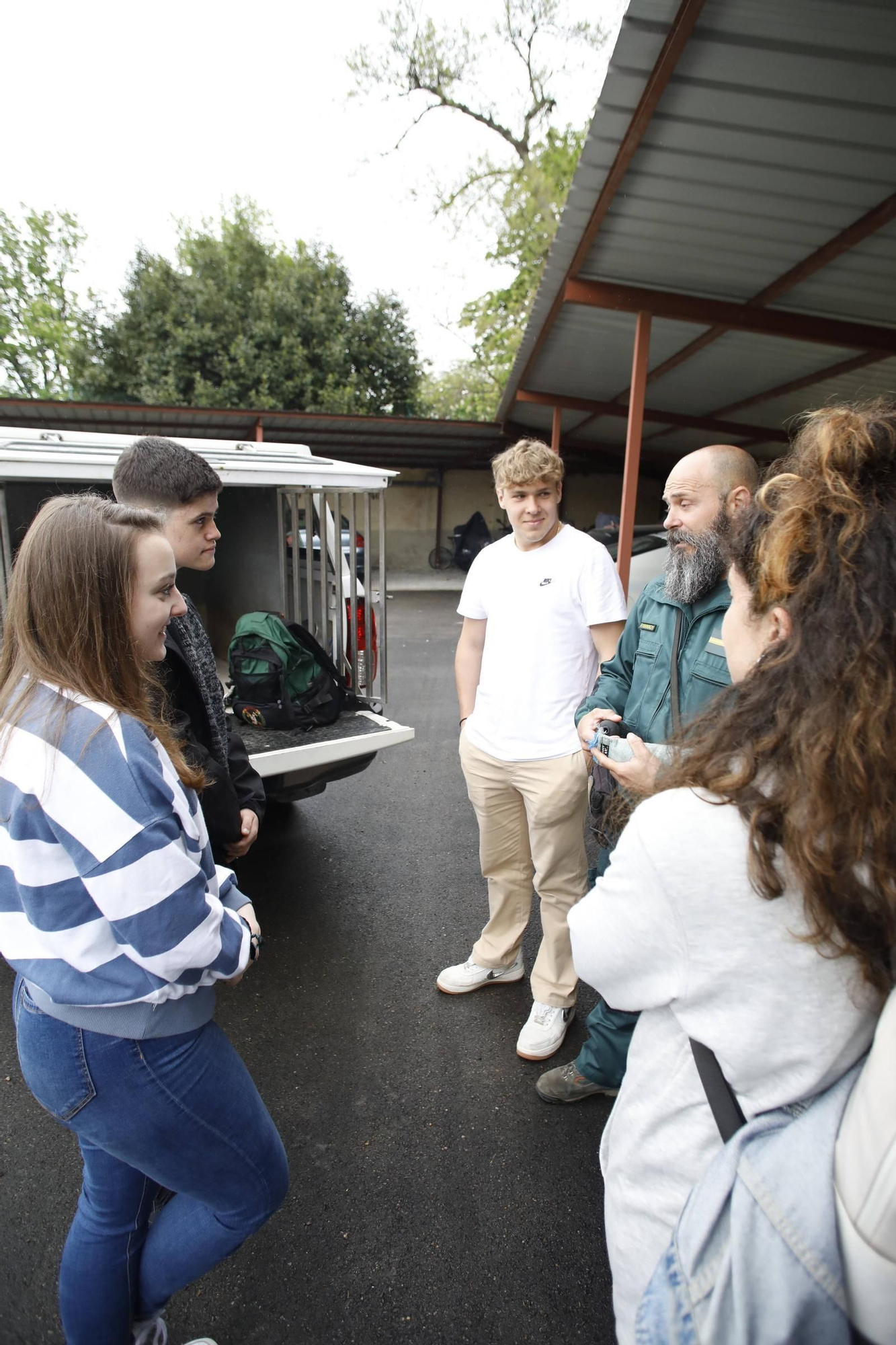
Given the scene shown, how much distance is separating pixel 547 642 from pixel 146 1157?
1869 mm

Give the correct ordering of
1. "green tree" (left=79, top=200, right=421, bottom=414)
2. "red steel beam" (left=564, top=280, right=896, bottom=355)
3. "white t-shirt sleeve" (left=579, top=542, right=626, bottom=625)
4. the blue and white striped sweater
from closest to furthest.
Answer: the blue and white striped sweater, "white t-shirt sleeve" (left=579, top=542, right=626, bottom=625), "red steel beam" (left=564, top=280, right=896, bottom=355), "green tree" (left=79, top=200, right=421, bottom=414)

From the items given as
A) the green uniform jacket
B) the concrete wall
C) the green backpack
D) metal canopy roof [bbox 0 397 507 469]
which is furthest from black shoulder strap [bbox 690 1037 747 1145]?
the concrete wall

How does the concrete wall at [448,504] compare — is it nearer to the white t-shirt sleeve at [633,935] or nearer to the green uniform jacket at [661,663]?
the green uniform jacket at [661,663]

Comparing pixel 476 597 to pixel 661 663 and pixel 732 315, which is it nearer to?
pixel 661 663

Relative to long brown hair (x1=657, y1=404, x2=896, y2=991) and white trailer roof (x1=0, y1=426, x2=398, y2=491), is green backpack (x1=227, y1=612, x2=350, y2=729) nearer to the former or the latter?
white trailer roof (x1=0, y1=426, x2=398, y2=491)

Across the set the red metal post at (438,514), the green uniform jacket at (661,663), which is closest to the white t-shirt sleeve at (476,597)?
the green uniform jacket at (661,663)

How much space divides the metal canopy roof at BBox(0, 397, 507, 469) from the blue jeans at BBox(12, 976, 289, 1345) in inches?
448

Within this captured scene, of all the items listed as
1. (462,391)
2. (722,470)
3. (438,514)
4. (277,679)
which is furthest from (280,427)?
(462,391)

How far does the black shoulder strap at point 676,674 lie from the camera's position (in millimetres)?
2078

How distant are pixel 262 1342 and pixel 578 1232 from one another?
840 millimetres

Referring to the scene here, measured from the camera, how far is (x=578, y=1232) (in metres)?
2.03

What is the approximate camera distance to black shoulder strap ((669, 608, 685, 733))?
2078 mm

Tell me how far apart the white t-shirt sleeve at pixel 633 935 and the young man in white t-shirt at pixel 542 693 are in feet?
4.92

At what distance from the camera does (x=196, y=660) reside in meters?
2.12
